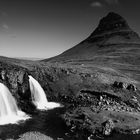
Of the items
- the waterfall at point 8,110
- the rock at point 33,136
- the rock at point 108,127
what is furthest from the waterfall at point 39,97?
the rock at point 108,127

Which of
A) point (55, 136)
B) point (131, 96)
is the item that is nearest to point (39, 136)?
point (55, 136)

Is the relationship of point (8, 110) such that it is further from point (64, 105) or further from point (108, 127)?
point (108, 127)

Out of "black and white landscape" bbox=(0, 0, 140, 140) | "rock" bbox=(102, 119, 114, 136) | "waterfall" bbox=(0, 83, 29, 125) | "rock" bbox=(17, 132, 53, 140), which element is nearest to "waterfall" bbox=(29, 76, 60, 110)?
"black and white landscape" bbox=(0, 0, 140, 140)

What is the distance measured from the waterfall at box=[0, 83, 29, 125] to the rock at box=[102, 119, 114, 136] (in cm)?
1776

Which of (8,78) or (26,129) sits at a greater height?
(8,78)

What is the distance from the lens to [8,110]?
1844 inches

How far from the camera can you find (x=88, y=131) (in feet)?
127

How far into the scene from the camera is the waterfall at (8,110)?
43.7 meters

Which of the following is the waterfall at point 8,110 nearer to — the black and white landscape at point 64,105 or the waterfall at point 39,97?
the black and white landscape at point 64,105

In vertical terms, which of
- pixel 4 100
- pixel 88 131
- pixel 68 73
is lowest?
pixel 88 131

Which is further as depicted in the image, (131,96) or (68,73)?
(68,73)

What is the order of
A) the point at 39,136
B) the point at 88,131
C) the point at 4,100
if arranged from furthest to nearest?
the point at 4,100 < the point at 88,131 < the point at 39,136

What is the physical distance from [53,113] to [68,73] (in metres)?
22.7

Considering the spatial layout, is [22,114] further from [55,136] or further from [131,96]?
[131,96]
